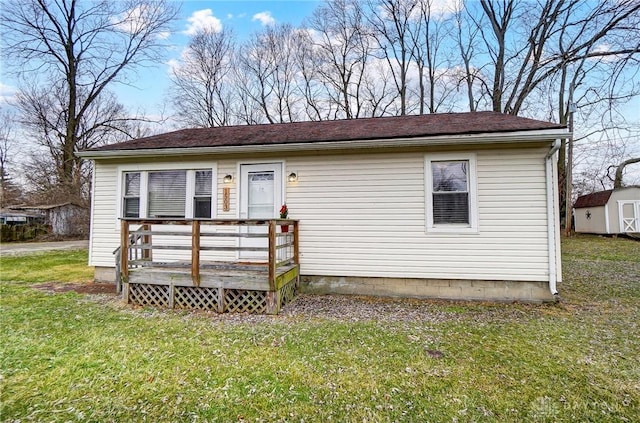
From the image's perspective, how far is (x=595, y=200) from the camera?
713 inches

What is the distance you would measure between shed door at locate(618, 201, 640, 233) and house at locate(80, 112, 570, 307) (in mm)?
15647

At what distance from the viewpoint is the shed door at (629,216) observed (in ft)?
53.4

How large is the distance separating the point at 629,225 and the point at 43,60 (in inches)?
1351

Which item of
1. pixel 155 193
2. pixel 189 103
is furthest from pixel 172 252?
pixel 189 103

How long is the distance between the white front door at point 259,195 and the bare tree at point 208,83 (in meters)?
16.0

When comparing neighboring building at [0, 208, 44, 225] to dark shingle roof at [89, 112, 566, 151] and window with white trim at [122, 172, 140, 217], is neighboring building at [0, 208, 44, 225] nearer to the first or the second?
window with white trim at [122, 172, 140, 217]

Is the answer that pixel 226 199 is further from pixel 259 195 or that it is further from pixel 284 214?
pixel 284 214

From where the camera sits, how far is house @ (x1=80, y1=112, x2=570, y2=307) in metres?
5.43

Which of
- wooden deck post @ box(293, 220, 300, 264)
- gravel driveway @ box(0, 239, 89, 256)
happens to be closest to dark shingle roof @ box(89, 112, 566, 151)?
wooden deck post @ box(293, 220, 300, 264)

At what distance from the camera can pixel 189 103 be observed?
20.9 m

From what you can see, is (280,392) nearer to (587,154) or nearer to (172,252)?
(172,252)

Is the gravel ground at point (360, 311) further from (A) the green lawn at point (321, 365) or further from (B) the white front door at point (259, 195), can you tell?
(B) the white front door at point (259, 195)

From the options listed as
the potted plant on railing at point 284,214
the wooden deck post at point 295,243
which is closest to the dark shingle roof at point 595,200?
the wooden deck post at point 295,243

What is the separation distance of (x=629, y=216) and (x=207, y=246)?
71.4ft
